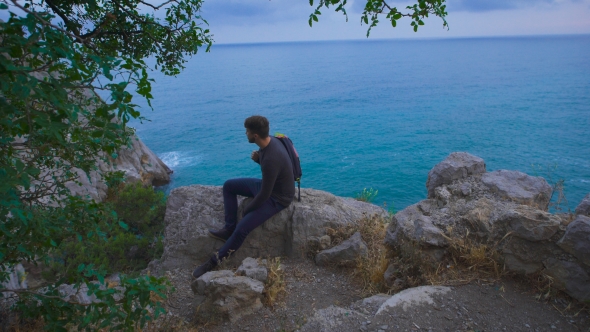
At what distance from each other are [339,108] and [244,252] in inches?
1950

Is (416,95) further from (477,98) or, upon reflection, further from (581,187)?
(581,187)

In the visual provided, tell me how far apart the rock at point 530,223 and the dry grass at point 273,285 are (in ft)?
11.8

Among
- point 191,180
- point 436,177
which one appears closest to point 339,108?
point 191,180

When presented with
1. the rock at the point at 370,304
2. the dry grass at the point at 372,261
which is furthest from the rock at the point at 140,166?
the rock at the point at 370,304

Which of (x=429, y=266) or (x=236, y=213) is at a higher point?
(x=236, y=213)

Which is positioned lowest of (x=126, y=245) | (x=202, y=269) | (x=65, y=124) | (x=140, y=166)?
(x=140, y=166)

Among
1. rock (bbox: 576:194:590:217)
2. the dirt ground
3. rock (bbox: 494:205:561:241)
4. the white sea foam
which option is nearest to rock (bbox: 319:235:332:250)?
the dirt ground

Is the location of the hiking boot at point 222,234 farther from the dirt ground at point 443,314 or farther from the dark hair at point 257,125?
the dark hair at point 257,125

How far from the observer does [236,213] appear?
8281 mm

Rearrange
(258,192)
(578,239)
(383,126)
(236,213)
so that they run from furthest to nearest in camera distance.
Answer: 1. (383,126)
2. (236,213)
3. (258,192)
4. (578,239)

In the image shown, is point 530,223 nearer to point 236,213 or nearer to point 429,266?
point 429,266

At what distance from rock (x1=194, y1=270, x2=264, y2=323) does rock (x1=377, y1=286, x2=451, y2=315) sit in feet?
6.33

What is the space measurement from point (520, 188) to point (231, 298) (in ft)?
20.1

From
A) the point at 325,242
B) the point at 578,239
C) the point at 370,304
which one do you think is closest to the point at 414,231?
the point at 370,304
